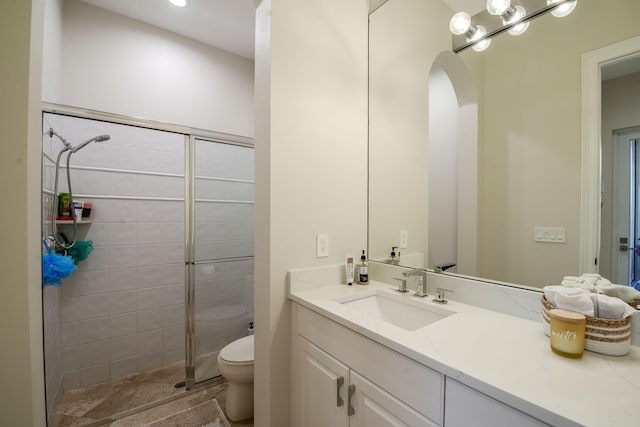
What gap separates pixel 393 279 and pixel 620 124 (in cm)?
107

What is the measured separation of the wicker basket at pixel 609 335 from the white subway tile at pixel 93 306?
283 cm

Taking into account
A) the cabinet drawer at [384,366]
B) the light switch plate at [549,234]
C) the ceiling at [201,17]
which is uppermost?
the ceiling at [201,17]

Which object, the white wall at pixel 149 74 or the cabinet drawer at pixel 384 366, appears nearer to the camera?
the cabinet drawer at pixel 384 366

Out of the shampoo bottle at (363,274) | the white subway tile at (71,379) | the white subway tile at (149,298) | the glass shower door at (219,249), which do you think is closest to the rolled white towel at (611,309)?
the shampoo bottle at (363,274)

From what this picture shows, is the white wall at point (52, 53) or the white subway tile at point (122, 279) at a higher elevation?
the white wall at point (52, 53)

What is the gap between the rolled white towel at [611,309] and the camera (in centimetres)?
73

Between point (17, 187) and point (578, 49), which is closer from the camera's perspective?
point (17, 187)

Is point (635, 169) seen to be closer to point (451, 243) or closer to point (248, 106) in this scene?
point (451, 243)

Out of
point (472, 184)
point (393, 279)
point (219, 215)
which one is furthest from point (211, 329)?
point (472, 184)

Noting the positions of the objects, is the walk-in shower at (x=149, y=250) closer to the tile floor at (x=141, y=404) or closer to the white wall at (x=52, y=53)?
the tile floor at (x=141, y=404)

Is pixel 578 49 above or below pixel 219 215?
above

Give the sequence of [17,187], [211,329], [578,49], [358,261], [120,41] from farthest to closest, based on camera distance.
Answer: [211,329]
[120,41]
[358,261]
[578,49]
[17,187]

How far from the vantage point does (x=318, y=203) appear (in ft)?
4.58

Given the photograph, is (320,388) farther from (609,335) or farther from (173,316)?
(173,316)
